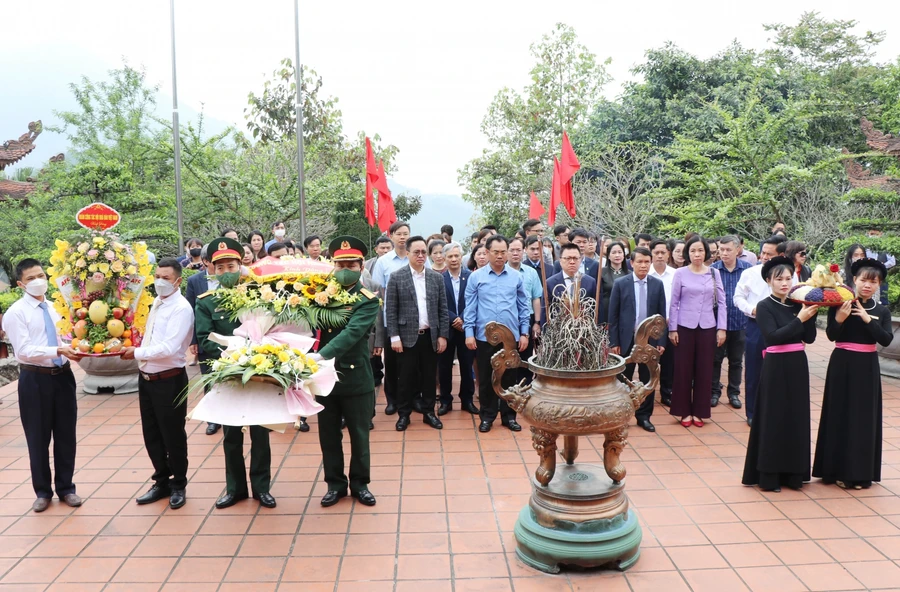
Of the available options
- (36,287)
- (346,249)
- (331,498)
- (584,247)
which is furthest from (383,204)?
(331,498)

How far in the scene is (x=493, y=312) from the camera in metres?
5.99

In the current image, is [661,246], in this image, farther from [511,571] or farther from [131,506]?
[131,506]

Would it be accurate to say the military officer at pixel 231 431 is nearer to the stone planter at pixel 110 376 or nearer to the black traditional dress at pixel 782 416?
the black traditional dress at pixel 782 416

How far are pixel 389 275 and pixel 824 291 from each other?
3634mm

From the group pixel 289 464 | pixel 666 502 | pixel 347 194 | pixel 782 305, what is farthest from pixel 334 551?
pixel 347 194

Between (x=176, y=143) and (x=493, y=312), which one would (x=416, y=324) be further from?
(x=176, y=143)

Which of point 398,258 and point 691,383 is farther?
point 398,258

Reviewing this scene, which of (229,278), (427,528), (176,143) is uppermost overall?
(176,143)

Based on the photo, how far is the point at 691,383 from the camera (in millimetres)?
6090

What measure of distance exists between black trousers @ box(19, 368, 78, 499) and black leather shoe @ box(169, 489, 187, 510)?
2.35 feet

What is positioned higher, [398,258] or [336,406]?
[398,258]

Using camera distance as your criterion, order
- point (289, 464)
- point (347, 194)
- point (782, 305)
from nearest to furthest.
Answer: point (782, 305) → point (289, 464) → point (347, 194)

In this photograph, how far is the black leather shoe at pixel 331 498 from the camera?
454 cm

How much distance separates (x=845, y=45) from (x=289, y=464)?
2192 centimetres
